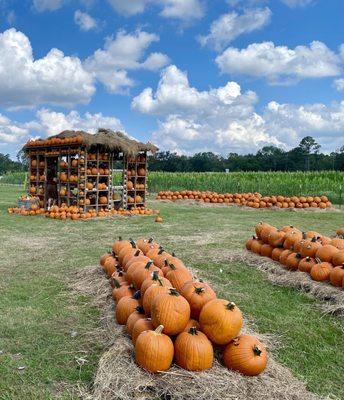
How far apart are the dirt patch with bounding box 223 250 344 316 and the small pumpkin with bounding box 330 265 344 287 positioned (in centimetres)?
9

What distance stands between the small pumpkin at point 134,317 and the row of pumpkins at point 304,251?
3.18 meters

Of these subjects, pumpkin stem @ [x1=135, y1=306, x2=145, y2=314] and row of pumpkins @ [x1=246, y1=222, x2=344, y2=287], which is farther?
row of pumpkins @ [x1=246, y1=222, x2=344, y2=287]

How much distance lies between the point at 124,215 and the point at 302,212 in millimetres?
8240

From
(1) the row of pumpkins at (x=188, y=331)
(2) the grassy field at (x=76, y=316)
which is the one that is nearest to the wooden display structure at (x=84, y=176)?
(2) the grassy field at (x=76, y=316)

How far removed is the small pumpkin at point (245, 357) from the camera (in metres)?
3.59

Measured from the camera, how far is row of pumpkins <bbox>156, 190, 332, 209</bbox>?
2077cm

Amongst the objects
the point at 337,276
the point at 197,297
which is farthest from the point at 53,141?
the point at 197,297

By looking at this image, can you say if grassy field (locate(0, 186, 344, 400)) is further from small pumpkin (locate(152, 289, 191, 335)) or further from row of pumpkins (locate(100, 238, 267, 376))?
small pumpkin (locate(152, 289, 191, 335))

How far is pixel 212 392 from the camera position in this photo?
3.25 metres

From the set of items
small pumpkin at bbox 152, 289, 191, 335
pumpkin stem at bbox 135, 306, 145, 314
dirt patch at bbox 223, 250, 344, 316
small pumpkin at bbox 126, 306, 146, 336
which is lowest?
dirt patch at bbox 223, 250, 344, 316

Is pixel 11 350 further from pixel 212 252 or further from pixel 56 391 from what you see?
pixel 212 252

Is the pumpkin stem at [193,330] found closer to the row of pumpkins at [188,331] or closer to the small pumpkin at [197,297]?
the row of pumpkins at [188,331]

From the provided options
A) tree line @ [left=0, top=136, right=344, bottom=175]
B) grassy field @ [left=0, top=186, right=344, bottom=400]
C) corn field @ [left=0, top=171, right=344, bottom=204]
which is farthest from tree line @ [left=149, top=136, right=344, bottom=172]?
grassy field @ [left=0, top=186, right=344, bottom=400]

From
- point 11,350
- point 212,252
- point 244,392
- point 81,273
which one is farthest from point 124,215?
point 244,392
